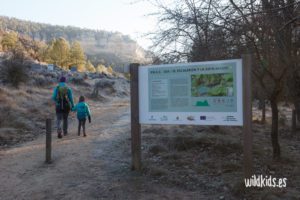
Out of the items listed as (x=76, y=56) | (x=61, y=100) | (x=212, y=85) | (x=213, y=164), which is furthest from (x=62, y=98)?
(x=76, y=56)

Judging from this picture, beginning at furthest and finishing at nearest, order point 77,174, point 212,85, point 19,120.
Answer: point 19,120, point 77,174, point 212,85

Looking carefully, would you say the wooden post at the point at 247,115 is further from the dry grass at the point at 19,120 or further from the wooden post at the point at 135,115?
the dry grass at the point at 19,120

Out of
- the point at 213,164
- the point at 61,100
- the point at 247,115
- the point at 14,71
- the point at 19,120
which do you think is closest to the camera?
the point at 247,115

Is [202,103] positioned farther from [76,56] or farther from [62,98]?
[76,56]

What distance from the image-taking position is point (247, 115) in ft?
20.7

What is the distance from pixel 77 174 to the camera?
7.55 m

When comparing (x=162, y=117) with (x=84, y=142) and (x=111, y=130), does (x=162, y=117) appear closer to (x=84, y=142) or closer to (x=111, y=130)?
(x=84, y=142)

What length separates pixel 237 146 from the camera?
31.1ft

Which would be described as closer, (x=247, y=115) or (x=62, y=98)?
(x=247, y=115)

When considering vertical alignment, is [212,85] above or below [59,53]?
below

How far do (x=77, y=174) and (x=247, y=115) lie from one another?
3424mm

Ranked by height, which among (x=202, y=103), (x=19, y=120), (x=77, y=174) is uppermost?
(x=202, y=103)

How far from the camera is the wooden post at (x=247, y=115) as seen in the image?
247 inches

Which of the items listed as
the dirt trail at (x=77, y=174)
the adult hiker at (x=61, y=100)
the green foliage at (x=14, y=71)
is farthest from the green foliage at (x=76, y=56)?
the dirt trail at (x=77, y=174)
